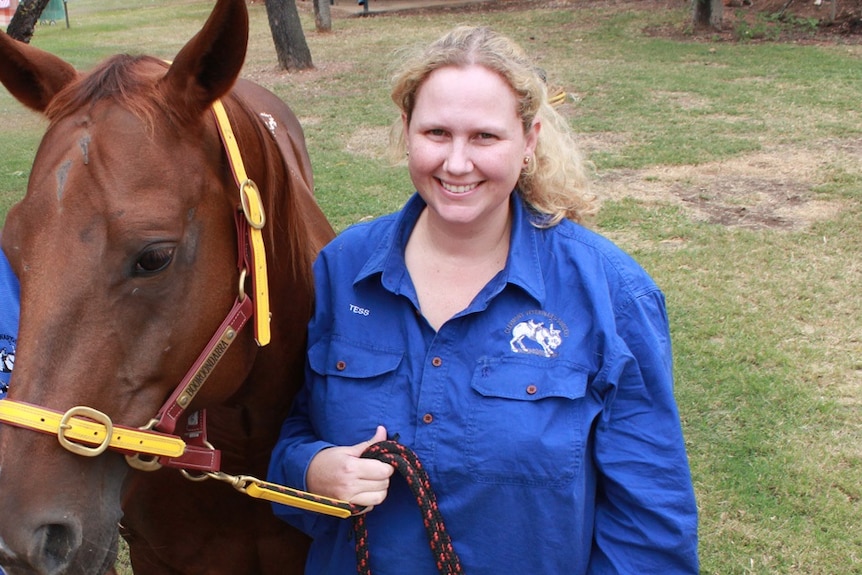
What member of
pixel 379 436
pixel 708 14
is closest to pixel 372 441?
pixel 379 436

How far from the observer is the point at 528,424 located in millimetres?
1799

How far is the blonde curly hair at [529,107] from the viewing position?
6.18 ft

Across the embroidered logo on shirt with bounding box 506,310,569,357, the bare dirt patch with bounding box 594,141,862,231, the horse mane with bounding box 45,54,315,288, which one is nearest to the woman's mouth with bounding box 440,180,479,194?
the embroidered logo on shirt with bounding box 506,310,569,357

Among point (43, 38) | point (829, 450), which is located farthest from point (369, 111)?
point (43, 38)

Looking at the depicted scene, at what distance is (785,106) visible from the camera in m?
10.2

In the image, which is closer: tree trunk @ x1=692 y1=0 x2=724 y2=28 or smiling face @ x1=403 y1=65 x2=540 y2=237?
Answer: smiling face @ x1=403 y1=65 x2=540 y2=237

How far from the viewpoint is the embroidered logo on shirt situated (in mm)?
1851

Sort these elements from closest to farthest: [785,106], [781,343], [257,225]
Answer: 1. [257,225]
2. [781,343]
3. [785,106]

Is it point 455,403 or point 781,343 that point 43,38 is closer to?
point 781,343

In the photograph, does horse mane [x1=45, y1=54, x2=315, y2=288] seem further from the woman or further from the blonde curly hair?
the blonde curly hair

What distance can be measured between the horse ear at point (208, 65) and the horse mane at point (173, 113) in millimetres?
35

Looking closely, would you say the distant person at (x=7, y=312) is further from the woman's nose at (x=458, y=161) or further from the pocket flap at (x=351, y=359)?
the woman's nose at (x=458, y=161)

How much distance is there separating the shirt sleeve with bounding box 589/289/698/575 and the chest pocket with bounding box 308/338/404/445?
1.60ft

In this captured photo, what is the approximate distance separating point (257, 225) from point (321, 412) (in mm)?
512
